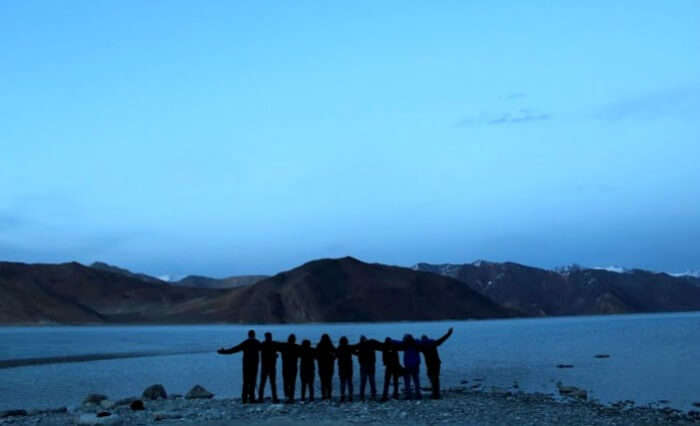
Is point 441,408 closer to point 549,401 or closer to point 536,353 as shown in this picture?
point 549,401

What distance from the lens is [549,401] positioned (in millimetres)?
31047

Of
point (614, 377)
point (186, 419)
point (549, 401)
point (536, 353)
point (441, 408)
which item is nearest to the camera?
point (186, 419)

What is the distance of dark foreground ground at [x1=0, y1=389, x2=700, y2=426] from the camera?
22.8 meters

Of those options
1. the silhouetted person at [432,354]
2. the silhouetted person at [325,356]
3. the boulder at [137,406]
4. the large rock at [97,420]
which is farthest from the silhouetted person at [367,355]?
the large rock at [97,420]

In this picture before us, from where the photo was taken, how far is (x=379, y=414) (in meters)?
23.6

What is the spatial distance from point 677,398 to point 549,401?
6987 millimetres

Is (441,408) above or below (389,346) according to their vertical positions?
below

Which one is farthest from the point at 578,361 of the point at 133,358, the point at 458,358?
the point at 133,358

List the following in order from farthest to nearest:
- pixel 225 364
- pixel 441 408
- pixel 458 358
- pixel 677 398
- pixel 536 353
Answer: pixel 536 353, pixel 458 358, pixel 225 364, pixel 677 398, pixel 441 408

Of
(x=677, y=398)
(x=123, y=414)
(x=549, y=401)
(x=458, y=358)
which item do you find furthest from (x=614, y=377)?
(x=123, y=414)

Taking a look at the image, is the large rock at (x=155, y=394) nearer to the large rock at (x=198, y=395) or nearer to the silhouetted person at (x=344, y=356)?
the large rock at (x=198, y=395)

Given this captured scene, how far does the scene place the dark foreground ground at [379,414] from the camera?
74.8 ft

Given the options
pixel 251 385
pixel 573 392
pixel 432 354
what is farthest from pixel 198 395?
pixel 573 392

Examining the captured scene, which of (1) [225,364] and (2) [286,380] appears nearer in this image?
(2) [286,380]
